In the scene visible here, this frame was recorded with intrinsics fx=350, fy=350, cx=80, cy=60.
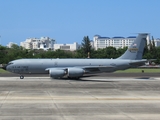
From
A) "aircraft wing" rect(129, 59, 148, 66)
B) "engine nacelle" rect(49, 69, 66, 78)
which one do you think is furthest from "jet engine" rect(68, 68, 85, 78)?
"aircraft wing" rect(129, 59, 148, 66)

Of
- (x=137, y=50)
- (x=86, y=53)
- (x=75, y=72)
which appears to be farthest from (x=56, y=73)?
(x=86, y=53)

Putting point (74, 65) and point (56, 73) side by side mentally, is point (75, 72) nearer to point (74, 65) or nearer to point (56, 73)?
point (56, 73)

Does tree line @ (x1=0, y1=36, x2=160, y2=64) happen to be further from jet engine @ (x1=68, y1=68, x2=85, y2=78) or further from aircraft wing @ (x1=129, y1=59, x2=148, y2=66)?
aircraft wing @ (x1=129, y1=59, x2=148, y2=66)

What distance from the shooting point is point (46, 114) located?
15547mm

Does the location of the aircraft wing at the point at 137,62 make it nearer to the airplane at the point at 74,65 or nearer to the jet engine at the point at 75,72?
the airplane at the point at 74,65

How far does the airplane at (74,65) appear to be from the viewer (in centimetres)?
4388

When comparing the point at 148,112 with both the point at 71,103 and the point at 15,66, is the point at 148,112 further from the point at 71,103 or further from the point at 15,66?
the point at 15,66

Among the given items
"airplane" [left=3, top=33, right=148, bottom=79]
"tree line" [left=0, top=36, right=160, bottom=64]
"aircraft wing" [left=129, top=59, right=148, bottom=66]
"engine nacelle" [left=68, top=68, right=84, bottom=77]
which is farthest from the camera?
"tree line" [left=0, top=36, right=160, bottom=64]

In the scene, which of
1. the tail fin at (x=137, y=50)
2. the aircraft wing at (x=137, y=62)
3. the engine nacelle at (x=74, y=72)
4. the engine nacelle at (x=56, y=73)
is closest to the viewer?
the engine nacelle at (x=56, y=73)

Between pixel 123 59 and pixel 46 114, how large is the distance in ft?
106

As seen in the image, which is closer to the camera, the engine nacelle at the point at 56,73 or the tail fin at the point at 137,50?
the engine nacelle at the point at 56,73

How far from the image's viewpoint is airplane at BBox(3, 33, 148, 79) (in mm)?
43875

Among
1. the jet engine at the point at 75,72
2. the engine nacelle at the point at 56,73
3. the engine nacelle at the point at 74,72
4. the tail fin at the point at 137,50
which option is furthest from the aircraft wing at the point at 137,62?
the engine nacelle at the point at 56,73

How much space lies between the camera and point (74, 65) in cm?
4594
